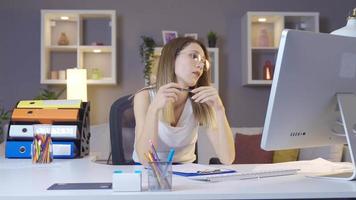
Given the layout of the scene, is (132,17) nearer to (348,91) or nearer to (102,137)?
(102,137)

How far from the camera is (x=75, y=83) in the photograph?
3.95 meters

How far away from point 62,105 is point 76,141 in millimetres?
215

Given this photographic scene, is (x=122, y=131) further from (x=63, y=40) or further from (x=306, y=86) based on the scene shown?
(x=63, y=40)

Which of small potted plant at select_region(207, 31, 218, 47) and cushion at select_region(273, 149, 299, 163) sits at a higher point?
small potted plant at select_region(207, 31, 218, 47)

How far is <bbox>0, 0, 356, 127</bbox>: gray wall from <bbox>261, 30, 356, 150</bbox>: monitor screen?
306 centimetres

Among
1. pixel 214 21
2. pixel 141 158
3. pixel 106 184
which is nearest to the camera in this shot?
pixel 106 184

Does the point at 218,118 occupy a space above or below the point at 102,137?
above

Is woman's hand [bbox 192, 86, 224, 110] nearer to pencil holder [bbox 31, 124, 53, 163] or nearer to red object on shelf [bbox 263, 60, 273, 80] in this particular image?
pencil holder [bbox 31, 124, 53, 163]

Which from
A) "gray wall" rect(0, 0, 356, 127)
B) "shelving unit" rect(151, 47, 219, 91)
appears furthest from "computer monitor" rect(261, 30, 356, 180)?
"gray wall" rect(0, 0, 356, 127)

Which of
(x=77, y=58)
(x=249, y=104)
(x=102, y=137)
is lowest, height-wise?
(x=102, y=137)

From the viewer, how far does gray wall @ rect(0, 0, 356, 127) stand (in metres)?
4.34

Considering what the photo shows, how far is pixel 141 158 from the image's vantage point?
1.88 m

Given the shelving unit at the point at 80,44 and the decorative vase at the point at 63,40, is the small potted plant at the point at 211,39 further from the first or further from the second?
the decorative vase at the point at 63,40

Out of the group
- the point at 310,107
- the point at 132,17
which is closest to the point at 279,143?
the point at 310,107
